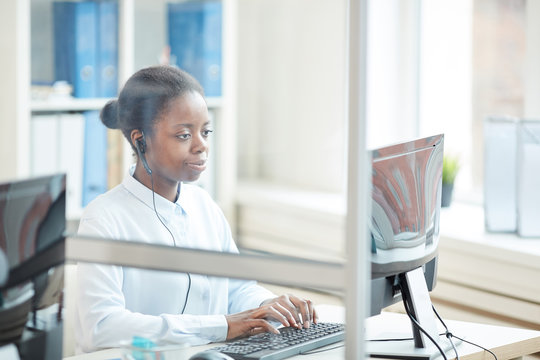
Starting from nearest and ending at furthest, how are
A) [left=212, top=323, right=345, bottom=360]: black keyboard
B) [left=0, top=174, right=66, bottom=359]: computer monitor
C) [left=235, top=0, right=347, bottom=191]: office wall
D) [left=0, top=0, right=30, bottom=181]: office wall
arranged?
[left=0, top=174, right=66, bottom=359]: computer monitor
[left=212, top=323, right=345, bottom=360]: black keyboard
[left=0, top=0, right=30, bottom=181]: office wall
[left=235, top=0, right=347, bottom=191]: office wall

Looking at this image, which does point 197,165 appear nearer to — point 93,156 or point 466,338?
point 466,338

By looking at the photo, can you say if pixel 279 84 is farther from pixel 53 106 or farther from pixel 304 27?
pixel 53 106

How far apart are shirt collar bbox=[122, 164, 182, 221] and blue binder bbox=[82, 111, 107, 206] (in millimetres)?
984

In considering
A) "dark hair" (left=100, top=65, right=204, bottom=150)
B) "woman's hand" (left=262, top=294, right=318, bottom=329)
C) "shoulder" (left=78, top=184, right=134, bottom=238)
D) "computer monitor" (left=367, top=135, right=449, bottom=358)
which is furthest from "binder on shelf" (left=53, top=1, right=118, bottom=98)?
"computer monitor" (left=367, top=135, right=449, bottom=358)

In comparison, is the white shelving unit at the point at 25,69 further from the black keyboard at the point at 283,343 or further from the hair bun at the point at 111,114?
the black keyboard at the point at 283,343

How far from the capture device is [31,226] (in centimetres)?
140

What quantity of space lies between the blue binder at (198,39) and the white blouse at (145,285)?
137cm

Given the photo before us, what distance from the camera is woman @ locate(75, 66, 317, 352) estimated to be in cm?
170

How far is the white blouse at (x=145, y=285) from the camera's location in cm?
170

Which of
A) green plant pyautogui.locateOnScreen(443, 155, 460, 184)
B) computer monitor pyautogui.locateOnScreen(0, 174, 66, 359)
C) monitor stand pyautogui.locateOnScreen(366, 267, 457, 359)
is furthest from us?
green plant pyautogui.locateOnScreen(443, 155, 460, 184)

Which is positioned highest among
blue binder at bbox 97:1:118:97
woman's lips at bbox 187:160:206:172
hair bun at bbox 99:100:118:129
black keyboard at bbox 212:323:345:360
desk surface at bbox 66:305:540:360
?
blue binder at bbox 97:1:118:97

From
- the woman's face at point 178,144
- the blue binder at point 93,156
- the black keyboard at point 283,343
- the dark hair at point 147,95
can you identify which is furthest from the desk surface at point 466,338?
the blue binder at point 93,156

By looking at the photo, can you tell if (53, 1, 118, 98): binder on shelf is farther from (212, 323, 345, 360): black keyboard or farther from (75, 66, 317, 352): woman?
(212, 323, 345, 360): black keyboard

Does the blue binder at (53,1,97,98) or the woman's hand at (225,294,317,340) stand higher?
the blue binder at (53,1,97,98)
